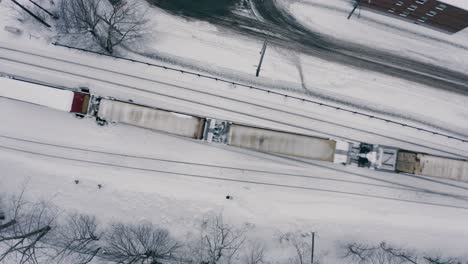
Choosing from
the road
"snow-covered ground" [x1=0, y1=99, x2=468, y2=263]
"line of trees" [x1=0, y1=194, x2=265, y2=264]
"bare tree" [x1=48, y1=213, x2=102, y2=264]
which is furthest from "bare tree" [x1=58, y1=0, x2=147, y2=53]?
"line of trees" [x1=0, y1=194, x2=265, y2=264]

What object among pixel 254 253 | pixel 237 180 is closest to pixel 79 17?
pixel 237 180

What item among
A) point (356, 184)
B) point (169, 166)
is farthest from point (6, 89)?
point (356, 184)

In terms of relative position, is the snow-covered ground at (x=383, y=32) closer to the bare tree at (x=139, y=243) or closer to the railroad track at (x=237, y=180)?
the railroad track at (x=237, y=180)

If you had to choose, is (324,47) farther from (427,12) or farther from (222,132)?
(222,132)

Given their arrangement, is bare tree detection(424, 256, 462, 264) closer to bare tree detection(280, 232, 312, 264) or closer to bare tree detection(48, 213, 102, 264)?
bare tree detection(280, 232, 312, 264)

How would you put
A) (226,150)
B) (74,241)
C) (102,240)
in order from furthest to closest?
(226,150) < (102,240) < (74,241)

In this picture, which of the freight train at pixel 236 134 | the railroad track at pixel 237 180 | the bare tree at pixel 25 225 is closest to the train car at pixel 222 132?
the freight train at pixel 236 134
